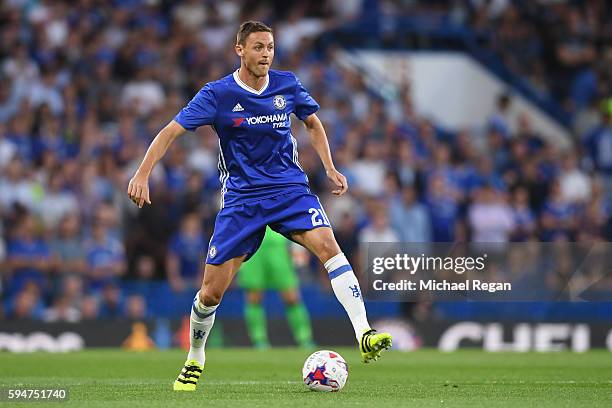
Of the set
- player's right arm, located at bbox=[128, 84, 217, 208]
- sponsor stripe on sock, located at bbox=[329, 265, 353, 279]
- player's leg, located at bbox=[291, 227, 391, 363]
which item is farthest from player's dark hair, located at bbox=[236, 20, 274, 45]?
sponsor stripe on sock, located at bbox=[329, 265, 353, 279]

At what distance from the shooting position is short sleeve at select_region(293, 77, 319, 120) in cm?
930

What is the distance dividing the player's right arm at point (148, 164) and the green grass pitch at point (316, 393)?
1.32 meters

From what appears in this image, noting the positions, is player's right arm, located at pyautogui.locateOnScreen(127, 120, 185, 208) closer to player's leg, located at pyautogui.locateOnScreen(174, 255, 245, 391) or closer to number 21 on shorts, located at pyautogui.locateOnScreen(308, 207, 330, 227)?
player's leg, located at pyautogui.locateOnScreen(174, 255, 245, 391)

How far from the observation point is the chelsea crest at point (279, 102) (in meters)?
9.11

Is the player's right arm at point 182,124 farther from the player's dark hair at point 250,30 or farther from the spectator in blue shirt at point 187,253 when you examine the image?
the spectator in blue shirt at point 187,253

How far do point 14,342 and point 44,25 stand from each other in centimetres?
587

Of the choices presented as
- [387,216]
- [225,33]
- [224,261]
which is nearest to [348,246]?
[387,216]

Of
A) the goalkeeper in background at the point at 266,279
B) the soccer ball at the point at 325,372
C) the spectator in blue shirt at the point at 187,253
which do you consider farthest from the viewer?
the spectator in blue shirt at the point at 187,253

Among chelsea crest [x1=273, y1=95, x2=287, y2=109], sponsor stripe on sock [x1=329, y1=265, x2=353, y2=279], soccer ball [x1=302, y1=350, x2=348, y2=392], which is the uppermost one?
chelsea crest [x1=273, y1=95, x2=287, y2=109]

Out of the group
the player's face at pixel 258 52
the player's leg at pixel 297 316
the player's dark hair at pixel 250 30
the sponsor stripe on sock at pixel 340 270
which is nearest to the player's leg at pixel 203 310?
the sponsor stripe on sock at pixel 340 270

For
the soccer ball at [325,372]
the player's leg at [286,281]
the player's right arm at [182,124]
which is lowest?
the soccer ball at [325,372]

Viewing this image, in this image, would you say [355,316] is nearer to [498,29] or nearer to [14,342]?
[14,342]

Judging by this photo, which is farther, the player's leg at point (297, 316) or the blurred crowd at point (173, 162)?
the blurred crowd at point (173, 162)

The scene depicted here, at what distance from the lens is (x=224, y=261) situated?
29.3ft
